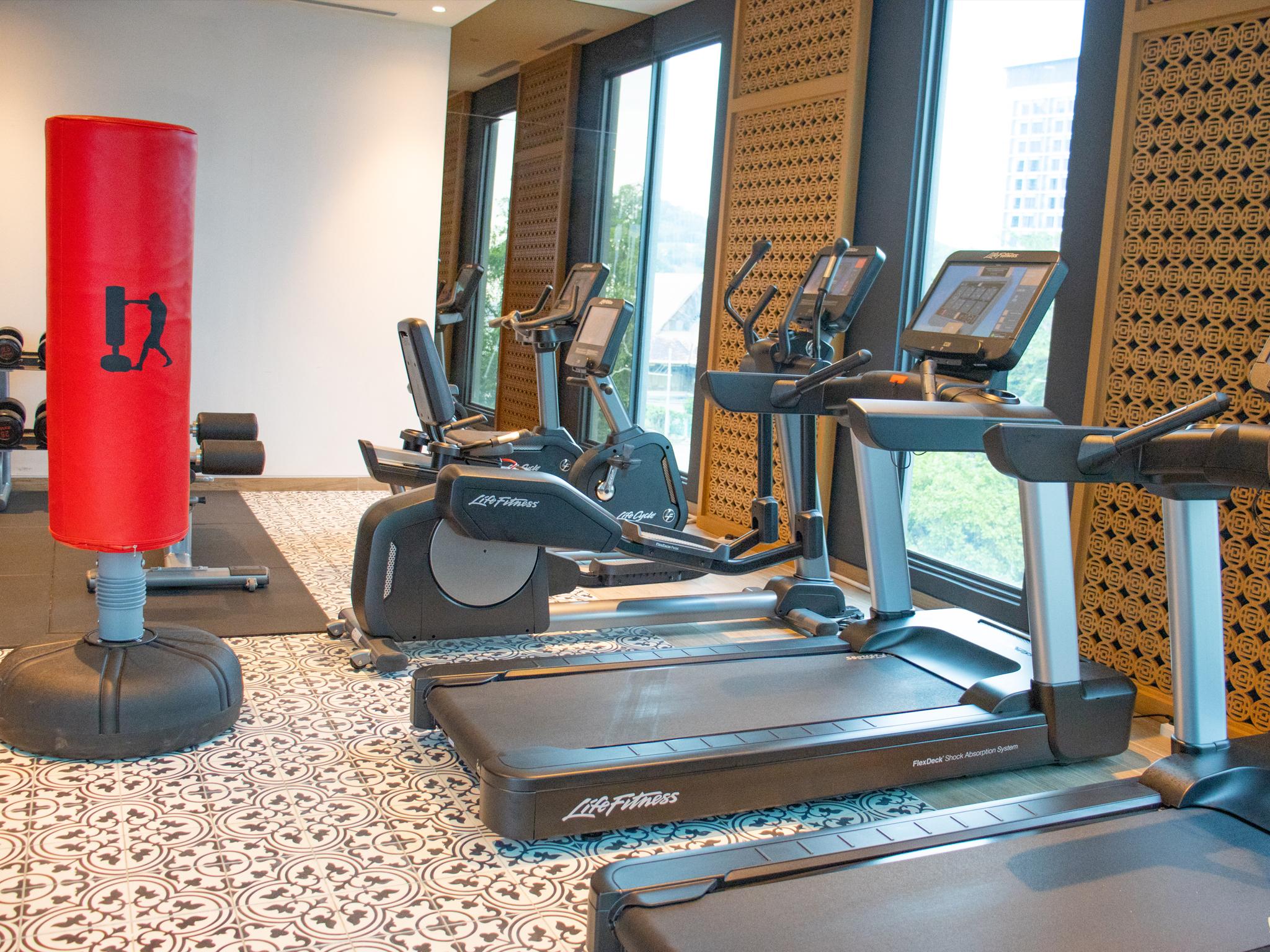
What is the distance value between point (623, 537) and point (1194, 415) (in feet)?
6.91

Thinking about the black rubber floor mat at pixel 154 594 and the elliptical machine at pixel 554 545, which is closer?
the elliptical machine at pixel 554 545

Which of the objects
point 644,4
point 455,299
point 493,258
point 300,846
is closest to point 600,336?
point 455,299

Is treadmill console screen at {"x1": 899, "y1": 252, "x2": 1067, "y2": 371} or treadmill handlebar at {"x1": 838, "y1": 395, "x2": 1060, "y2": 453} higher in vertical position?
treadmill console screen at {"x1": 899, "y1": 252, "x2": 1067, "y2": 371}

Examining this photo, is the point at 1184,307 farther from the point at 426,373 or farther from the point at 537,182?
the point at 537,182

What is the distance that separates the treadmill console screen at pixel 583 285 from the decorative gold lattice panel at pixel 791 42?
1.43m

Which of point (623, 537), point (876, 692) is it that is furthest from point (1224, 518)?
point (623, 537)

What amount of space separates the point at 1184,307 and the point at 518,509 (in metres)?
2.25

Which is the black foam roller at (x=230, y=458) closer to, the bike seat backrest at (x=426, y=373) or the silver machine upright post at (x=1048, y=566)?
the bike seat backrest at (x=426, y=373)

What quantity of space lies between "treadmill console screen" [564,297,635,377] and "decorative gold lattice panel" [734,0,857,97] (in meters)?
1.58

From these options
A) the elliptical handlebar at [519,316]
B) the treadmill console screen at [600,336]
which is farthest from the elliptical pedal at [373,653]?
the elliptical handlebar at [519,316]

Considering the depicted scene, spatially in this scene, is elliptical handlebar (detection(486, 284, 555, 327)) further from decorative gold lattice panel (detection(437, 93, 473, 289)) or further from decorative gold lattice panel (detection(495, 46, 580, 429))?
decorative gold lattice panel (detection(437, 93, 473, 289))

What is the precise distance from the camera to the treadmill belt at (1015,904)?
1.83m

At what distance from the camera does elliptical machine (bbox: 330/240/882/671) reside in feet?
11.5

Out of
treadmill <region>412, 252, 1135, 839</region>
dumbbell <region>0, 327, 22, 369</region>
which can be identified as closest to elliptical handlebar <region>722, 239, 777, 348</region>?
treadmill <region>412, 252, 1135, 839</region>
